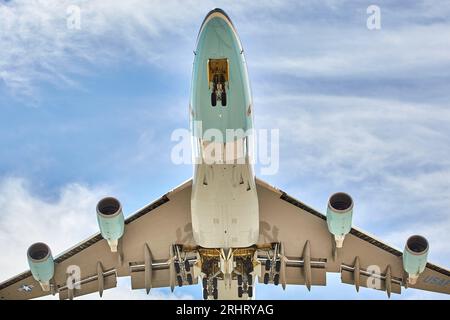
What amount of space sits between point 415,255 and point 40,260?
13.4m

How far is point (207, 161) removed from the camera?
821 inches

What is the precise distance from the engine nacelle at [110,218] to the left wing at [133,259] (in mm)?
1666

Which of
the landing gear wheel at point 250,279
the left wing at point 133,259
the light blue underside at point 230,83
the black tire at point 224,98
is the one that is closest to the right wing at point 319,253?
the landing gear wheel at point 250,279

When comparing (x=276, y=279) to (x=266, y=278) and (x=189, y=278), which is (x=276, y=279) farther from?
(x=189, y=278)

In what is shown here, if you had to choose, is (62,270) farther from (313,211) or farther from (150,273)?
(313,211)

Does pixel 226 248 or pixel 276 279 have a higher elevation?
pixel 226 248

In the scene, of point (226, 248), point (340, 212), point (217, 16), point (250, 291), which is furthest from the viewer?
point (250, 291)

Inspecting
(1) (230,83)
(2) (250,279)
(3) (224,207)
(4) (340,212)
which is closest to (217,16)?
(1) (230,83)

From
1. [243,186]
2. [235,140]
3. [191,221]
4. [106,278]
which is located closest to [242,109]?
[235,140]

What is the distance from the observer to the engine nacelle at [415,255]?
23.7 metres

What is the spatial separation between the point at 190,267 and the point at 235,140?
7127mm

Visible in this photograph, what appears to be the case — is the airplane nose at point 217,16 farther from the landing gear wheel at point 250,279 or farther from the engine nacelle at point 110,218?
the landing gear wheel at point 250,279

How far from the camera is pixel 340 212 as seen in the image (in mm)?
22562

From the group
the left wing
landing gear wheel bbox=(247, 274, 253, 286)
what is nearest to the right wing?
landing gear wheel bbox=(247, 274, 253, 286)
